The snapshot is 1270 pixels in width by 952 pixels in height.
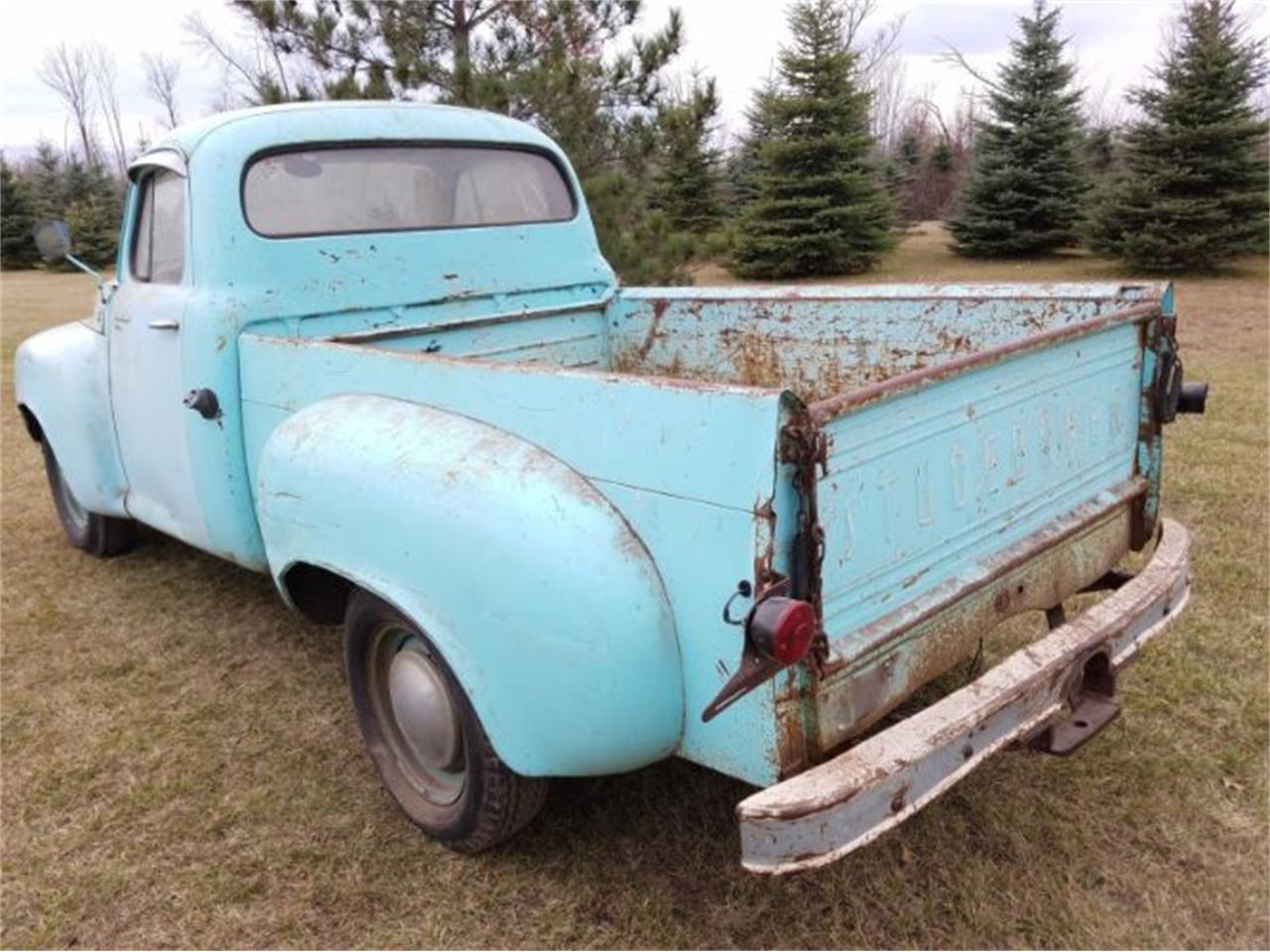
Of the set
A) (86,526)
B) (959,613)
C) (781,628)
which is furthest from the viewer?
(86,526)

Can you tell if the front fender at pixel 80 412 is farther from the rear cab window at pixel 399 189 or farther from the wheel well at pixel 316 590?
the wheel well at pixel 316 590

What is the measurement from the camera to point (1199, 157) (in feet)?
48.0

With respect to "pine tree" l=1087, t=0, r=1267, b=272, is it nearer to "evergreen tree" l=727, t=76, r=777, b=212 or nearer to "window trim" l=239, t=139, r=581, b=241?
"evergreen tree" l=727, t=76, r=777, b=212

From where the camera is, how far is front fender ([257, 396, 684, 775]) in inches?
77.0

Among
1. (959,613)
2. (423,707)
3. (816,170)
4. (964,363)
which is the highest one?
(816,170)

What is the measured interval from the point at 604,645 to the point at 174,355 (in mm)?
2153

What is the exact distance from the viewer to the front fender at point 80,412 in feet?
13.2

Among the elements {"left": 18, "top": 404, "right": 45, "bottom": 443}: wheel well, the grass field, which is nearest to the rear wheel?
the grass field

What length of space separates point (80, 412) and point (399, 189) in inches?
63.2

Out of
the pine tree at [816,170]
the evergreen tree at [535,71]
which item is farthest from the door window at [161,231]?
the pine tree at [816,170]

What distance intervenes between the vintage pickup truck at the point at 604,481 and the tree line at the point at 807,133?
5.72 metres

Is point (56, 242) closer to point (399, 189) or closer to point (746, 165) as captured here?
point (399, 189)

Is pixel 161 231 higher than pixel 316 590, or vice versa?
pixel 161 231

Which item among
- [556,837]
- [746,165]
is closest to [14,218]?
[746,165]
